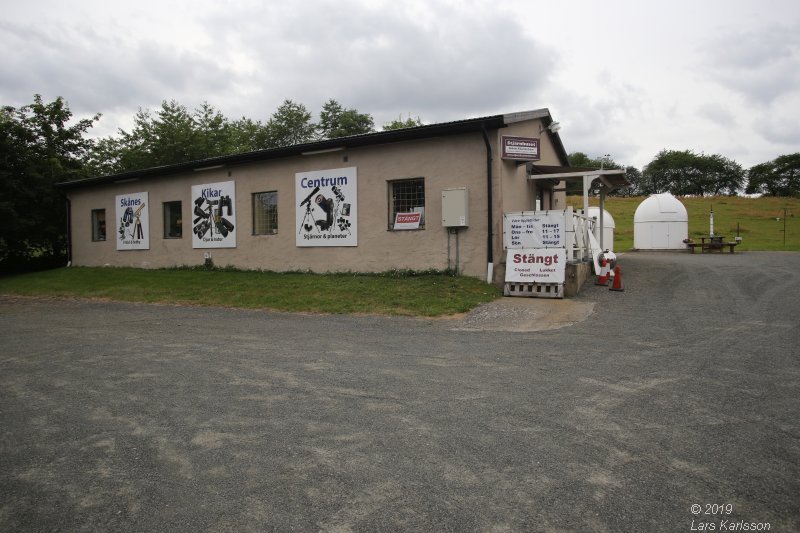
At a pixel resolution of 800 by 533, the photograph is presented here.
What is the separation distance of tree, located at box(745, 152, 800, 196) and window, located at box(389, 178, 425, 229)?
76743 millimetres

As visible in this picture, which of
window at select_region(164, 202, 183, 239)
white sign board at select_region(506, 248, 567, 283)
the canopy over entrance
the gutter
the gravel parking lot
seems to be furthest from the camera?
the gutter

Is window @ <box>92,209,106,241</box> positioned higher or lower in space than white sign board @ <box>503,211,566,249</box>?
higher

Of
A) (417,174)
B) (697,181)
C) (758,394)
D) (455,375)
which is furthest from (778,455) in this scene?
(697,181)

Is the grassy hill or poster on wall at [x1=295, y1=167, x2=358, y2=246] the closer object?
poster on wall at [x1=295, y1=167, x2=358, y2=246]

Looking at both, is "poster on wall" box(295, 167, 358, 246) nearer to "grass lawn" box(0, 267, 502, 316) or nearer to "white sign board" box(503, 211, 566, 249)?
"grass lawn" box(0, 267, 502, 316)

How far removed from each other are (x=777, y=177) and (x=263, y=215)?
83.2m

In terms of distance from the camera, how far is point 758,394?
502 centimetres

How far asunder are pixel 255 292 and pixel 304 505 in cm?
1182

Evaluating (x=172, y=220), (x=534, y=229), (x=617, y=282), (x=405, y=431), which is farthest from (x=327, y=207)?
(x=405, y=431)

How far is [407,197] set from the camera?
15.7 meters

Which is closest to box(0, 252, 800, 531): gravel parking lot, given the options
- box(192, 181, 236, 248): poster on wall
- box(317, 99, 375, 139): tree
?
box(192, 181, 236, 248): poster on wall

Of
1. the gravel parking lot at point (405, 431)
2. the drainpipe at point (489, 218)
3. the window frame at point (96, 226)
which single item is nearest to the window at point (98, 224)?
the window frame at point (96, 226)

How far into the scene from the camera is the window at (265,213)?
59.7ft

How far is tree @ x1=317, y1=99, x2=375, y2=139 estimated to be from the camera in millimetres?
44594
